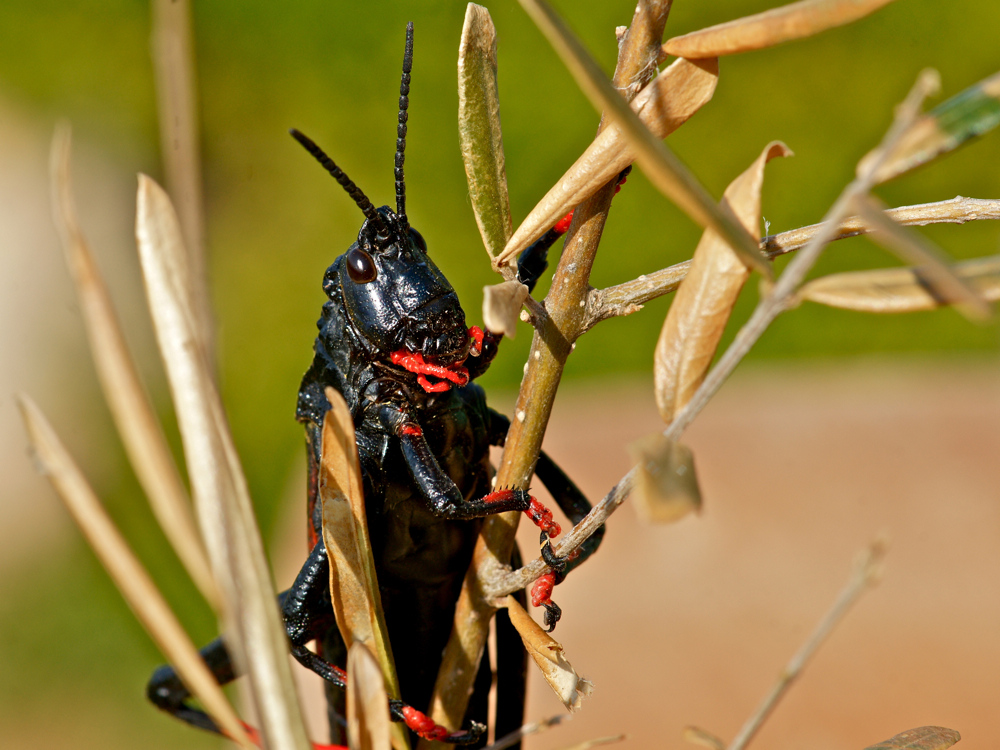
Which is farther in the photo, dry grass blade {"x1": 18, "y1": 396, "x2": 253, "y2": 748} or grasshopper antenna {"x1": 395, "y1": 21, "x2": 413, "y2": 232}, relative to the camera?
grasshopper antenna {"x1": 395, "y1": 21, "x2": 413, "y2": 232}

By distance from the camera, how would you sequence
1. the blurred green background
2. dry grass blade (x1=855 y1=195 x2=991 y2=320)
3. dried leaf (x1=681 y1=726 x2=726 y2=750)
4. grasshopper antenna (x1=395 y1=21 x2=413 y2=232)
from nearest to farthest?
dry grass blade (x1=855 y1=195 x2=991 y2=320)
dried leaf (x1=681 y1=726 x2=726 y2=750)
grasshopper antenna (x1=395 y1=21 x2=413 y2=232)
the blurred green background

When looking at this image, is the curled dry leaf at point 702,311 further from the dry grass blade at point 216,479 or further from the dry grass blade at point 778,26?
the dry grass blade at point 216,479

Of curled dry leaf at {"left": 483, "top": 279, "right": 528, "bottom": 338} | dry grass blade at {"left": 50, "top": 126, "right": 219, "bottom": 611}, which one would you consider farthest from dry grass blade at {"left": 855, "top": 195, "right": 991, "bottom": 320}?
dry grass blade at {"left": 50, "top": 126, "right": 219, "bottom": 611}

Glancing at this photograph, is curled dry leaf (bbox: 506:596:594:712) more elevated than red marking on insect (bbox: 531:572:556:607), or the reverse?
red marking on insect (bbox: 531:572:556:607)

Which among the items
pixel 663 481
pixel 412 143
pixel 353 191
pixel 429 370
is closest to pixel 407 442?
pixel 429 370

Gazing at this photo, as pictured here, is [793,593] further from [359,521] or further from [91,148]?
[91,148]

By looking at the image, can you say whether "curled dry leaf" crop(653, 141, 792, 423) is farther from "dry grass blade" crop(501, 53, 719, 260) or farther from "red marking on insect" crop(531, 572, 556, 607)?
"red marking on insect" crop(531, 572, 556, 607)

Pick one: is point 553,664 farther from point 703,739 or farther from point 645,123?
point 645,123
